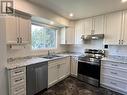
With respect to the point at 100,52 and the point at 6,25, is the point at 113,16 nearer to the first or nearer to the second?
the point at 100,52

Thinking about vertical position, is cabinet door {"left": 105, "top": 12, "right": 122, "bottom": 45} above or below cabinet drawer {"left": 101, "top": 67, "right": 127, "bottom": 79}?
above

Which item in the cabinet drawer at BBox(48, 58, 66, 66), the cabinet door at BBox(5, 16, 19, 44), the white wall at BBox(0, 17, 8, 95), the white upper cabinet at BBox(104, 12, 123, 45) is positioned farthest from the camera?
the white upper cabinet at BBox(104, 12, 123, 45)

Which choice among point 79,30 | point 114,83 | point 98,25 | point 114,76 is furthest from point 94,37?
point 114,83

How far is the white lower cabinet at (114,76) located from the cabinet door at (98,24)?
121cm

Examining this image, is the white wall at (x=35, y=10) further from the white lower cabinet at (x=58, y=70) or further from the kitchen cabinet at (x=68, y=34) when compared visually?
the white lower cabinet at (x=58, y=70)

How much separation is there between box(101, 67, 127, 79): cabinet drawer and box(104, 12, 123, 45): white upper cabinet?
894 millimetres

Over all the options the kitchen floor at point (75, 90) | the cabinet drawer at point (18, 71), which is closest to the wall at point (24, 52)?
the cabinet drawer at point (18, 71)

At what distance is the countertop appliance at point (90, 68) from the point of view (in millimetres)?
3047

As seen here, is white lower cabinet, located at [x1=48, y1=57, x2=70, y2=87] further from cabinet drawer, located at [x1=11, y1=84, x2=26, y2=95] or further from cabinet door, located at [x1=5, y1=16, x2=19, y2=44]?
cabinet door, located at [x1=5, y1=16, x2=19, y2=44]

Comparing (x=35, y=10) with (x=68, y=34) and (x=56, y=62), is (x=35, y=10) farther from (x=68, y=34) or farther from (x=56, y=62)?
(x=68, y=34)

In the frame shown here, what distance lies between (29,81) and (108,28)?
2953 millimetres

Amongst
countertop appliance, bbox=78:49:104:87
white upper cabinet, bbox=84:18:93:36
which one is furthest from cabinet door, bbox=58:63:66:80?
white upper cabinet, bbox=84:18:93:36

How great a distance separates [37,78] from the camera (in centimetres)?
244

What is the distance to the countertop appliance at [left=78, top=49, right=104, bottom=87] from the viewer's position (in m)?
3.05
